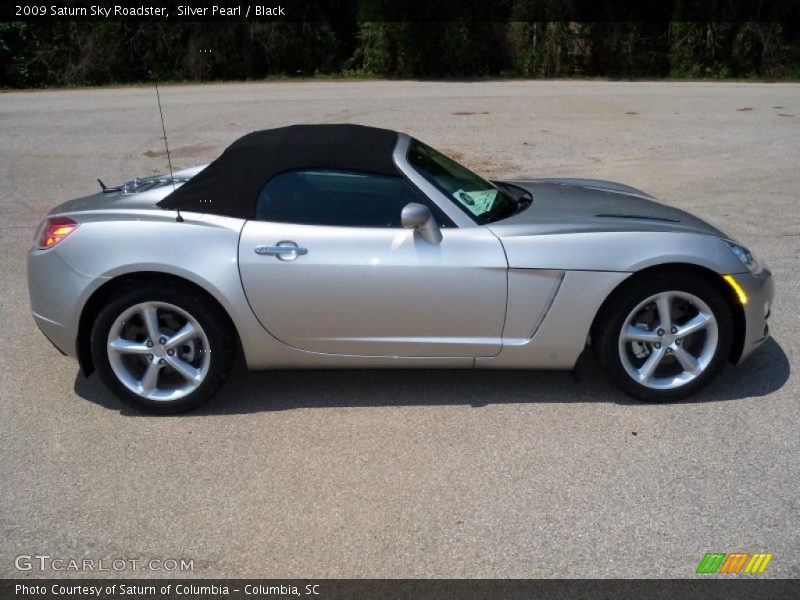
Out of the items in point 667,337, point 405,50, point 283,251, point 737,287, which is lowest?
point 667,337

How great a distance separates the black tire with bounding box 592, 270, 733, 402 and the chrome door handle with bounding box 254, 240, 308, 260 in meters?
1.63

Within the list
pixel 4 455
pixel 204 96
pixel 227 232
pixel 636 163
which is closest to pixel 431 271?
pixel 227 232

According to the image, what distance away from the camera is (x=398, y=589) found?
3104 millimetres

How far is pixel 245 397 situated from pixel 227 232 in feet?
3.21

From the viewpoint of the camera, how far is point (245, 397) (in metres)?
4.66

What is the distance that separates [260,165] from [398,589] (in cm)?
242

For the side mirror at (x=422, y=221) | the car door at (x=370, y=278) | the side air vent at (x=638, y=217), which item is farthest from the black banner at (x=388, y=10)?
the side mirror at (x=422, y=221)

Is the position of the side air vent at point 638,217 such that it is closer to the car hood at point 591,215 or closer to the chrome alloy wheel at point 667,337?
the car hood at point 591,215

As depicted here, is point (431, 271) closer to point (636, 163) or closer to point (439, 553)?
point (439, 553)

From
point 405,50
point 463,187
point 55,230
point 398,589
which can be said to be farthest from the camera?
point 405,50

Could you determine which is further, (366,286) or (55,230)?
(55,230)

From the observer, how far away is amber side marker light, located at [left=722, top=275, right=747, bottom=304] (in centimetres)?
436

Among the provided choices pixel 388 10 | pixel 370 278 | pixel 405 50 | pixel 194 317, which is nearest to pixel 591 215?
pixel 370 278

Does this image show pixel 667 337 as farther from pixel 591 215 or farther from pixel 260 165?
pixel 260 165
